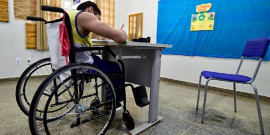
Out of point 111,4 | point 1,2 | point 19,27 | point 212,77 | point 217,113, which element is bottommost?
point 217,113

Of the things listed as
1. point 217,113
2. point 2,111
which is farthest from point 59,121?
point 217,113

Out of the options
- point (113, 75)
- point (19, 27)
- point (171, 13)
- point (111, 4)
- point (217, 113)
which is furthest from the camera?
point (111, 4)

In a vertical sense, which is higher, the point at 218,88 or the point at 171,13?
the point at 171,13

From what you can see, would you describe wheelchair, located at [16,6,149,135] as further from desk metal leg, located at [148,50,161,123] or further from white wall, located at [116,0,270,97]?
white wall, located at [116,0,270,97]

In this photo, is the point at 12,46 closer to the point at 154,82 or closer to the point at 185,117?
the point at 154,82

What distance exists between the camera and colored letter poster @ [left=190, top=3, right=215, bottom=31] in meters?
2.45

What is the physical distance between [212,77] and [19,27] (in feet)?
10.3

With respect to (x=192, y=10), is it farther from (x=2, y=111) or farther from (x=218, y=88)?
(x=2, y=111)

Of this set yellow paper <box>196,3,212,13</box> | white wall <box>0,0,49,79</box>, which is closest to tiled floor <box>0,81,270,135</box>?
white wall <box>0,0,49,79</box>

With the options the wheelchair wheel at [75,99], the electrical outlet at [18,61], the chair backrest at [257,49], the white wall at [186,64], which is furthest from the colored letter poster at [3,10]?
the chair backrest at [257,49]

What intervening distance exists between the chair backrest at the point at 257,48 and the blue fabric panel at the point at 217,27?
0.76 m

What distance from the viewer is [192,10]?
8.71ft

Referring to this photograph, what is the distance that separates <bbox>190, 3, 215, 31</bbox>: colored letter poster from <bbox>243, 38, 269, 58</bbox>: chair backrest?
3.40 feet

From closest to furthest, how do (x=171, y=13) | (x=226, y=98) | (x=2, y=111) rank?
(x=2, y=111) < (x=226, y=98) < (x=171, y=13)
